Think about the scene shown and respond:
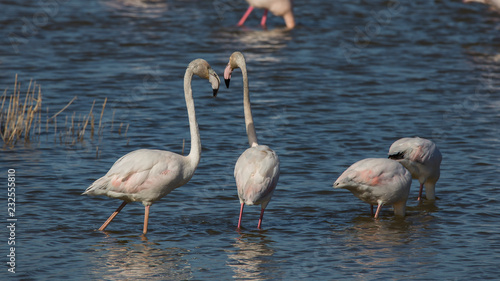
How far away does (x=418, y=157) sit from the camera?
979 cm

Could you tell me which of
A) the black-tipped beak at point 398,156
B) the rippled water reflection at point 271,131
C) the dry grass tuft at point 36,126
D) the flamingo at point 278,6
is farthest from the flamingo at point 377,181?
the flamingo at point 278,6

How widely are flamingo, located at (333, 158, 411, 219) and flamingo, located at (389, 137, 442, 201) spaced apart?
25.4 inches

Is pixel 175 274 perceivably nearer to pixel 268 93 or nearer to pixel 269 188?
pixel 269 188

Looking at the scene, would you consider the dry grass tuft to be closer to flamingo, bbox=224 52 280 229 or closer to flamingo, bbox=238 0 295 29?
flamingo, bbox=224 52 280 229

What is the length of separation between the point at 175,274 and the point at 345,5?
17427 mm

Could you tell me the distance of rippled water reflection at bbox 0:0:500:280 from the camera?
8.07 m

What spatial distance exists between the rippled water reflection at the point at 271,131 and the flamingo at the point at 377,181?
35 cm

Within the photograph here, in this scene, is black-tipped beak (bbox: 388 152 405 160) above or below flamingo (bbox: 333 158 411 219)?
above

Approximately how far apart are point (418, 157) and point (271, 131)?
3723mm

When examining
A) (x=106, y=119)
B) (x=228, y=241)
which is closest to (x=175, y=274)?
(x=228, y=241)

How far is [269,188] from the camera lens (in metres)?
8.57

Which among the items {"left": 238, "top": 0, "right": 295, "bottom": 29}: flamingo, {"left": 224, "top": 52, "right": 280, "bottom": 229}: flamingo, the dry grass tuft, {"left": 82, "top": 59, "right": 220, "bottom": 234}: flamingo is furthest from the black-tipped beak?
{"left": 238, "top": 0, "right": 295, "bottom": 29}: flamingo

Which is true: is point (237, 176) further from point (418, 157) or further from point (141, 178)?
point (418, 157)

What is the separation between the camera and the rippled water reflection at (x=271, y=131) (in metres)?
8.07
